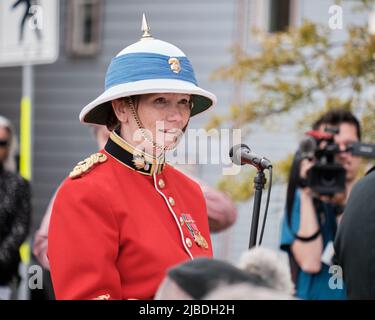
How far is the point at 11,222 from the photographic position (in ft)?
20.4

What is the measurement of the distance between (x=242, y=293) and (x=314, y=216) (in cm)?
357

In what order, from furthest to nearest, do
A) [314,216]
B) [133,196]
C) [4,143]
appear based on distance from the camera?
[4,143] < [314,216] < [133,196]

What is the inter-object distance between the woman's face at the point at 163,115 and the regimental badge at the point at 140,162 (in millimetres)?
99

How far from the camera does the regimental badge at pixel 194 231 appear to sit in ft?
11.2

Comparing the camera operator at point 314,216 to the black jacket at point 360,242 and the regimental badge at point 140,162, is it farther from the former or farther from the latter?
the regimental badge at point 140,162

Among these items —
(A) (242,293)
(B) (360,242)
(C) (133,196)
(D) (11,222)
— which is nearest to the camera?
(A) (242,293)

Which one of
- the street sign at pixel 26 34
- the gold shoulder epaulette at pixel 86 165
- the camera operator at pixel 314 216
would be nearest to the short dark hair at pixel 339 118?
the camera operator at pixel 314 216

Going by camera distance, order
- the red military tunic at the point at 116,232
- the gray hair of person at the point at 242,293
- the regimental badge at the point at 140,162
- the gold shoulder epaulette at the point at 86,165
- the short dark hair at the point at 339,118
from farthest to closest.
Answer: the short dark hair at the point at 339,118 < the regimental badge at the point at 140,162 < the gold shoulder epaulette at the point at 86,165 < the red military tunic at the point at 116,232 < the gray hair of person at the point at 242,293

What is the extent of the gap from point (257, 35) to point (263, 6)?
13.0 feet

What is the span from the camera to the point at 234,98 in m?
11.6

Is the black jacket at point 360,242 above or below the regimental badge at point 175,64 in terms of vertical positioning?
below

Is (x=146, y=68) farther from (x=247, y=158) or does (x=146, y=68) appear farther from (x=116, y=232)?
(x=116, y=232)

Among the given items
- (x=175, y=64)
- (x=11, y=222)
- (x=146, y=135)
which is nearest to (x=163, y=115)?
→ (x=146, y=135)
